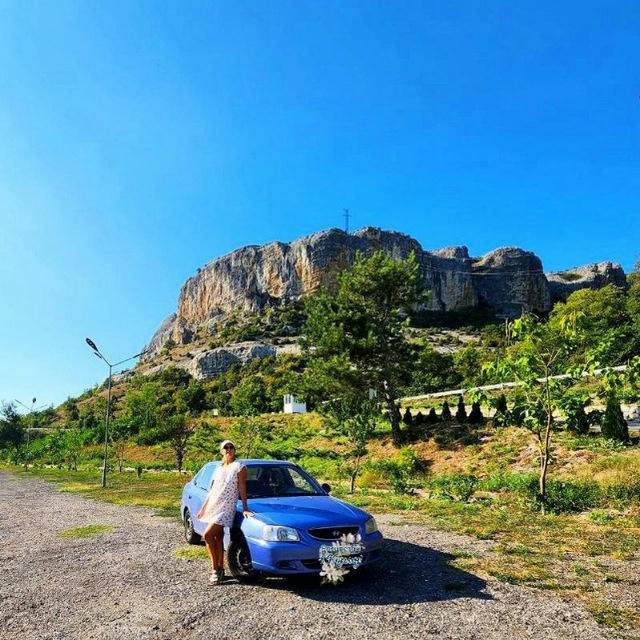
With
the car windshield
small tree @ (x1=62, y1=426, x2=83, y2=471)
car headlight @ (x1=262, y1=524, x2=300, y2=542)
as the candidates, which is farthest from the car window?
small tree @ (x1=62, y1=426, x2=83, y2=471)

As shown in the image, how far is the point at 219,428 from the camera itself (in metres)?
50.8

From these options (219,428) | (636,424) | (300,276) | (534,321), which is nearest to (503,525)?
(534,321)

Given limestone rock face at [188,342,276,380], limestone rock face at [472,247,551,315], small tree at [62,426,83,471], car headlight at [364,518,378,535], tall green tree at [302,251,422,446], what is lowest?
small tree at [62,426,83,471]

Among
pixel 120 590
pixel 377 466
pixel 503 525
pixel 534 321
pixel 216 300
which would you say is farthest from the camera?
pixel 216 300

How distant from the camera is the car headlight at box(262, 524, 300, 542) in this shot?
6.01m

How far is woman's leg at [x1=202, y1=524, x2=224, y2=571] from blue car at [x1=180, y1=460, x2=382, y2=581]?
13 centimetres

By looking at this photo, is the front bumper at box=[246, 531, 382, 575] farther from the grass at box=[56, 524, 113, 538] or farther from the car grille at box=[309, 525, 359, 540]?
the grass at box=[56, 524, 113, 538]

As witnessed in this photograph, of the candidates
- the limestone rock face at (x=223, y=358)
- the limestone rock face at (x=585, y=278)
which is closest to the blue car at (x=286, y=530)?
the limestone rock face at (x=223, y=358)

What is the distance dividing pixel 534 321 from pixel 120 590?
10.3 metres

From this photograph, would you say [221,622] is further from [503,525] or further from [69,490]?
[69,490]

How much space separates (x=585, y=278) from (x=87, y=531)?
176771 mm

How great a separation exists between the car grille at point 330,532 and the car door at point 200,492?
106 inches

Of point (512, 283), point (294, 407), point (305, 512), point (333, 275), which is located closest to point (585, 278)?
point (512, 283)

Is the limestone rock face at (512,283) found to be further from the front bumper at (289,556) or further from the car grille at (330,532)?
the front bumper at (289,556)
